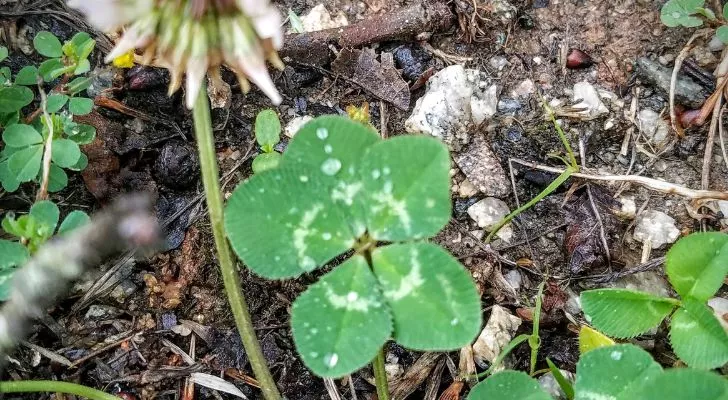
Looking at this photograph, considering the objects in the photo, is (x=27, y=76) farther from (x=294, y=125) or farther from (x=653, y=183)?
(x=653, y=183)

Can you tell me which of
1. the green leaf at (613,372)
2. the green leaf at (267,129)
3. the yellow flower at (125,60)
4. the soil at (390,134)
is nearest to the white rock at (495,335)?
the soil at (390,134)

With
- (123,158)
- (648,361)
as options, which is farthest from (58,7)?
(648,361)

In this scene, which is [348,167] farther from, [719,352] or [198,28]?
[719,352]

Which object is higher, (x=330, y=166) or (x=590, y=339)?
(x=330, y=166)

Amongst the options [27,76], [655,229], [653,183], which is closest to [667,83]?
[653,183]

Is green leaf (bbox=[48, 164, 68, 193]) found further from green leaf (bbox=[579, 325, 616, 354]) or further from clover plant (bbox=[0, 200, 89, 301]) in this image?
green leaf (bbox=[579, 325, 616, 354])

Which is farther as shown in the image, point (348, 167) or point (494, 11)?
point (494, 11)

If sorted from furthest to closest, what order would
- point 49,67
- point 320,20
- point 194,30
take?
point 320,20
point 49,67
point 194,30
